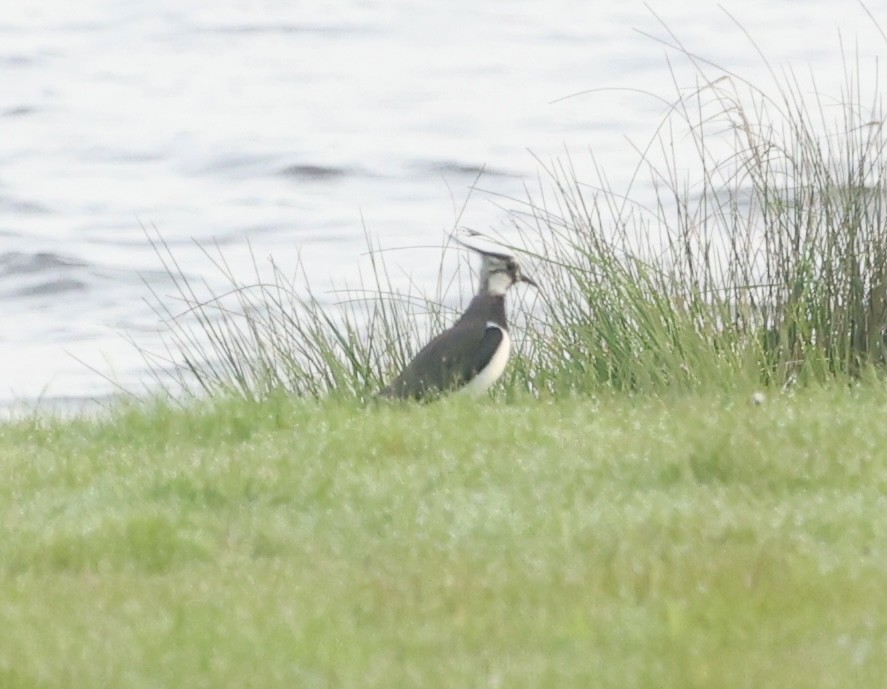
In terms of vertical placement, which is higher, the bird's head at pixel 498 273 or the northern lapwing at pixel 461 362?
the bird's head at pixel 498 273

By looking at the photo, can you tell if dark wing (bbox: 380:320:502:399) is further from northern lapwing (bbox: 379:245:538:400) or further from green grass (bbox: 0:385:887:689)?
green grass (bbox: 0:385:887:689)

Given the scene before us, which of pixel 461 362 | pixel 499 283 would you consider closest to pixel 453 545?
pixel 461 362

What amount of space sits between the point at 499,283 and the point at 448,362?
855mm

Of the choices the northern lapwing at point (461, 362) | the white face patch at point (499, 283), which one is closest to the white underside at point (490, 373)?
the northern lapwing at point (461, 362)

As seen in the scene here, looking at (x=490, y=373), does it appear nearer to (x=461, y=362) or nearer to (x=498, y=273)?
(x=461, y=362)

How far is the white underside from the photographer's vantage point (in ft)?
27.1

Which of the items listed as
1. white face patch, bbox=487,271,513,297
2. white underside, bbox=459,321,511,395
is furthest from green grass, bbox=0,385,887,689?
white face patch, bbox=487,271,513,297

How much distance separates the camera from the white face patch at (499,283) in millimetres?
9086

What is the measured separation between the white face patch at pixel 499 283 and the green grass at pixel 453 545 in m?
1.65

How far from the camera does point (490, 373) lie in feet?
27.5

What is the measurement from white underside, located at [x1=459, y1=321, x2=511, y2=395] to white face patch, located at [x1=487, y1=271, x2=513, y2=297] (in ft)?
1.76

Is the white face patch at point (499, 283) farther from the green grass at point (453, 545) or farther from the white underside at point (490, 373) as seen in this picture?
the green grass at point (453, 545)

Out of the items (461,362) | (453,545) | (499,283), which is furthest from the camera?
(499,283)

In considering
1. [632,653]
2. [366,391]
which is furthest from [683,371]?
[632,653]
